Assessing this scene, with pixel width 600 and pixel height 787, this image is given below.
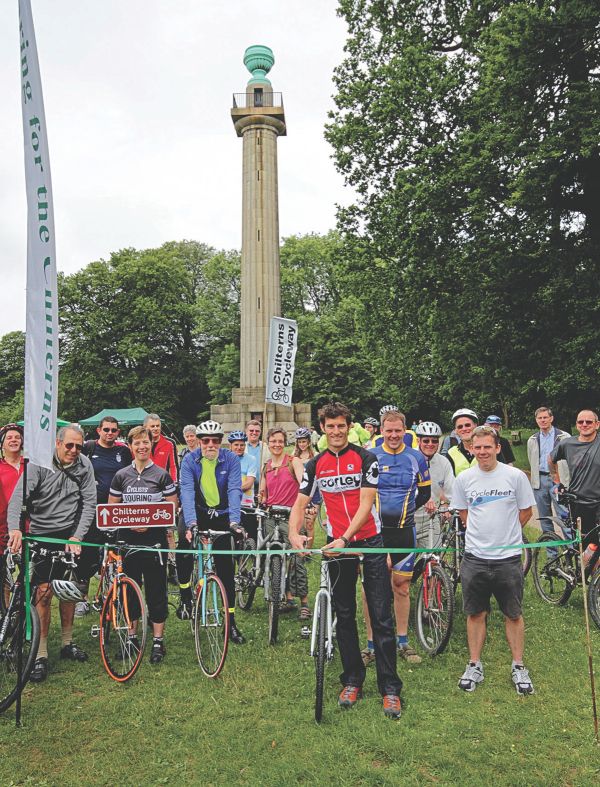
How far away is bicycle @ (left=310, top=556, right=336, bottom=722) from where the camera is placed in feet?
15.5

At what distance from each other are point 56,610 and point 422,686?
16.0 feet

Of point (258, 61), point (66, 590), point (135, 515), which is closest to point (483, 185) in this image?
point (135, 515)

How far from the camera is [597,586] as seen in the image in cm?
635

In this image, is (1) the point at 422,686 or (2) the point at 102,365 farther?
(2) the point at 102,365

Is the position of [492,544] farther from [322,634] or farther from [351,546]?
[322,634]

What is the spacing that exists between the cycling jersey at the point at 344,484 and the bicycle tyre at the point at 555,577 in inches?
138

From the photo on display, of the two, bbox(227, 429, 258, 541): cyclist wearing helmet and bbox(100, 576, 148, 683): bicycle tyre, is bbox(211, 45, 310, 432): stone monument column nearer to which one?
bbox(227, 429, 258, 541): cyclist wearing helmet

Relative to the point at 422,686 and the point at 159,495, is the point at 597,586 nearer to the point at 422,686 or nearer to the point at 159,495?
the point at 422,686

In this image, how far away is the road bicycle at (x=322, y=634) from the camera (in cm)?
472

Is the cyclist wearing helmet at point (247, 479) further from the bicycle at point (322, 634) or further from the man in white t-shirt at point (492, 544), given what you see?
the man in white t-shirt at point (492, 544)

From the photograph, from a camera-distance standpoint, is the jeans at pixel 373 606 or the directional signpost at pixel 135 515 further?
the directional signpost at pixel 135 515

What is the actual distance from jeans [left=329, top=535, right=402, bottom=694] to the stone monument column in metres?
22.1

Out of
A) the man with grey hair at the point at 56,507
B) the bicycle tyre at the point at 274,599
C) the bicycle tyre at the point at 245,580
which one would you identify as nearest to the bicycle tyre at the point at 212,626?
the bicycle tyre at the point at 274,599

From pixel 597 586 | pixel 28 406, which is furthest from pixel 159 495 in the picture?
pixel 597 586
